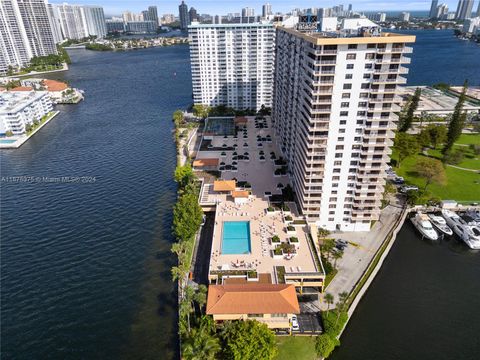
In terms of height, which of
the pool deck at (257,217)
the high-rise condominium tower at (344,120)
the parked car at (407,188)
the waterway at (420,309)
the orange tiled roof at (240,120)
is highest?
the high-rise condominium tower at (344,120)

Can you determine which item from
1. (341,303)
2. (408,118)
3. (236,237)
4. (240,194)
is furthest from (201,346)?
(408,118)

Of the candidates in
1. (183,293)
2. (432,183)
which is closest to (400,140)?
(432,183)

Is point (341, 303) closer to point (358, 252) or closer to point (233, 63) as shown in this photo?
point (358, 252)

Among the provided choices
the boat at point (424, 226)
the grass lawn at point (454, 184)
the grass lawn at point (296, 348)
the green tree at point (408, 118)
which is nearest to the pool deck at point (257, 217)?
the grass lawn at point (296, 348)

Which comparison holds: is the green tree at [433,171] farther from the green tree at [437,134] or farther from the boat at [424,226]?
the green tree at [437,134]

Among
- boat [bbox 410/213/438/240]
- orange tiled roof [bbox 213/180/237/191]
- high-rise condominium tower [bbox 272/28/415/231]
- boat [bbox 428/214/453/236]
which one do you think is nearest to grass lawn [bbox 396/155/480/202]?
boat [bbox 428/214/453/236]

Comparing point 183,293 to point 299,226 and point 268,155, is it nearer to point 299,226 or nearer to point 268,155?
point 299,226
